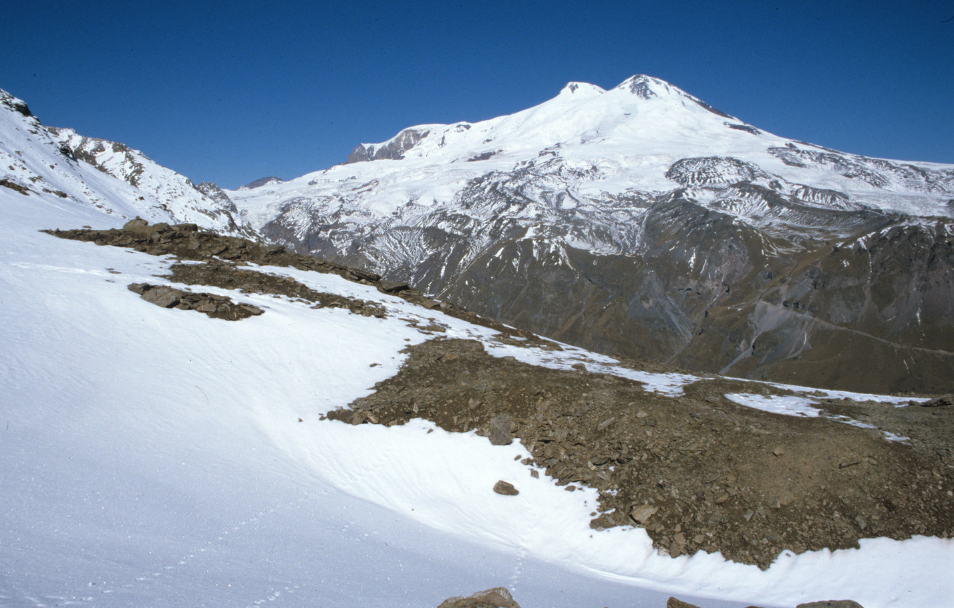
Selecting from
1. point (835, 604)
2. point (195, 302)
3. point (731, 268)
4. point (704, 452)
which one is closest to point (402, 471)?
point (704, 452)

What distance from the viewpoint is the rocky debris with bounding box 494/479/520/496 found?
9.84 m

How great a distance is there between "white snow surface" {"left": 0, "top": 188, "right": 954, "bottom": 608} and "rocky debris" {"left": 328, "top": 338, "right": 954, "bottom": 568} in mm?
344

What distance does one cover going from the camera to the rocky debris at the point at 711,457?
325 inches

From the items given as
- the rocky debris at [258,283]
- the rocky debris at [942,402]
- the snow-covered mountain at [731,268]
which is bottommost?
the rocky debris at [258,283]

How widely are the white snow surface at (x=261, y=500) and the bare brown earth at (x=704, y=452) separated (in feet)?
1.16

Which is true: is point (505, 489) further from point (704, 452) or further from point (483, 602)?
point (483, 602)

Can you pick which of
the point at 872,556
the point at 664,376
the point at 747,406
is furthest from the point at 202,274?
the point at 872,556

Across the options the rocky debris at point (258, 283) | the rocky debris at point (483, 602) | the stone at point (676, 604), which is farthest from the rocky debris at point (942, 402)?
the rocky debris at point (258, 283)

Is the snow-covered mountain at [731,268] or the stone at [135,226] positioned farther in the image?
the snow-covered mountain at [731,268]

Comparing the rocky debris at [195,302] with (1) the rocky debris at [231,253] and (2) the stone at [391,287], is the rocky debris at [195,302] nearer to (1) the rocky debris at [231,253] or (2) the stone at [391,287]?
(1) the rocky debris at [231,253]

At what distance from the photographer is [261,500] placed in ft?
26.8

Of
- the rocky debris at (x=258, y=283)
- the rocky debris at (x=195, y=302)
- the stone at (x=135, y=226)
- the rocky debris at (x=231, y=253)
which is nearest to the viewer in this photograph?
the rocky debris at (x=195, y=302)

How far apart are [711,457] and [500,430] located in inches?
169

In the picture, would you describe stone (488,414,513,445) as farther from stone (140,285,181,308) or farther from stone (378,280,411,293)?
stone (378,280,411,293)
